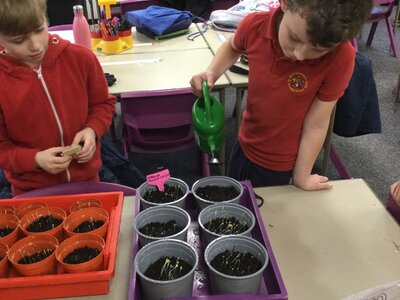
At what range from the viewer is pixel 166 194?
0.99 m

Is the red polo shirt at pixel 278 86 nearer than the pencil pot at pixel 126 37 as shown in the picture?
Yes

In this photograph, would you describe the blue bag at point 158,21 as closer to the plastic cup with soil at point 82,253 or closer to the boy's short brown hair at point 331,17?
the boy's short brown hair at point 331,17

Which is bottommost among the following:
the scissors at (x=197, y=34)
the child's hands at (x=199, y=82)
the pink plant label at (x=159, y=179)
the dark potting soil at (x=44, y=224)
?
the scissors at (x=197, y=34)

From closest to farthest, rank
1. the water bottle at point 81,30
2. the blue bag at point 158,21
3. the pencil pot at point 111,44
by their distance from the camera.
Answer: the water bottle at point 81,30 < the pencil pot at point 111,44 < the blue bag at point 158,21

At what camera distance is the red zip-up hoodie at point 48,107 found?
112cm

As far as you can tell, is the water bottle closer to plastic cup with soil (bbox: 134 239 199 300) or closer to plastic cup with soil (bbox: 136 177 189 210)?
plastic cup with soil (bbox: 136 177 189 210)

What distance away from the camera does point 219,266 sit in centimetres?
80

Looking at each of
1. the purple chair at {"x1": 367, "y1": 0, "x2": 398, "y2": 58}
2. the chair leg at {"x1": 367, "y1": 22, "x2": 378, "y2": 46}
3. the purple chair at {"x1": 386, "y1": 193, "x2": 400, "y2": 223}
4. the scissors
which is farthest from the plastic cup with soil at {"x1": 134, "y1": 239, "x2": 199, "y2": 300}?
the chair leg at {"x1": 367, "y1": 22, "x2": 378, "y2": 46}

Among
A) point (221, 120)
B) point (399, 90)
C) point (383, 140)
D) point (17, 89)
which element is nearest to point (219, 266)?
point (221, 120)

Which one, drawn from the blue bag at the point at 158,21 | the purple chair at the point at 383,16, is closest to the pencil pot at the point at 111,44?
the blue bag at the point at 158,21

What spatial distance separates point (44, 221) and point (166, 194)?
11.1 inches

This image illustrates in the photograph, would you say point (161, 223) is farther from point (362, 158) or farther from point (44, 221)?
point (362, 158)

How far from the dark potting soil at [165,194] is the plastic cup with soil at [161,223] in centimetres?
5

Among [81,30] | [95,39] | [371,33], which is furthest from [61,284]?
[371,33]
